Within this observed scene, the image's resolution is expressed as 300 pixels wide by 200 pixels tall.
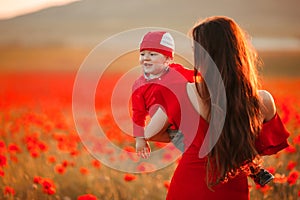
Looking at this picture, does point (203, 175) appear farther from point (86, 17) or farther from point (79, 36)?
point (86, 17)

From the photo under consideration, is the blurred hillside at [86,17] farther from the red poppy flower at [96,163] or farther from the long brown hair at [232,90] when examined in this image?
the long brown hair at [232,90]

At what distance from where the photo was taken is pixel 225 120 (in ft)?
Answer: 5.91

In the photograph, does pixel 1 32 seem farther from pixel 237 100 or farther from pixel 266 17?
pixel 237 100

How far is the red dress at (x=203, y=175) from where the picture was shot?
186 cm

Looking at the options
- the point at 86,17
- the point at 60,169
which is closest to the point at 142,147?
the point at 60,169

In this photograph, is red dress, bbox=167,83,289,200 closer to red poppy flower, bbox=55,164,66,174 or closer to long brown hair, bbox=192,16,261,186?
long brown hair, bbox=192,16,261,186

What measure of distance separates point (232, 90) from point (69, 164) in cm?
167

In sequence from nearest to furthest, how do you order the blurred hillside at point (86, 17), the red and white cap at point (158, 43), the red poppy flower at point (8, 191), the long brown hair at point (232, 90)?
the long brown hair at point (232, 90) → the red and white cap at point (158, 43) → the red poppy flower at point (8, 191) → the blurred hillside at point (86, 17)

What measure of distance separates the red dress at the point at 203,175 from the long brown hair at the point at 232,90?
5cm

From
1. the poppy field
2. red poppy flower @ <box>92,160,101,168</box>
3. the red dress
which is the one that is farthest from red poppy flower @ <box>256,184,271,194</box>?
the red dress

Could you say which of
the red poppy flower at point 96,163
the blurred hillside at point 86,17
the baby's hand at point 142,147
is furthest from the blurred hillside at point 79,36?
the baby's hand at point 142,147

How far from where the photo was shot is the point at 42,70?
6.61 meters

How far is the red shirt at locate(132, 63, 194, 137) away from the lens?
1.83 metres

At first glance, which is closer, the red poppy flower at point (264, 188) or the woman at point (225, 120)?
the woman at point (225, 120)
